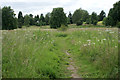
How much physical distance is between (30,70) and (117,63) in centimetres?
287

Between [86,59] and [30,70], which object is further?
[86,59]

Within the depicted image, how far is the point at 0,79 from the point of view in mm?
3158

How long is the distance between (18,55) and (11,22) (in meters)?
29.5

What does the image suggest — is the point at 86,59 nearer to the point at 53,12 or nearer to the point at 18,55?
the point at 18,55

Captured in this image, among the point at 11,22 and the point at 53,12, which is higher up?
the point at 53,12

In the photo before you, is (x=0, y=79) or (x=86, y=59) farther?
(x=86, y=59)

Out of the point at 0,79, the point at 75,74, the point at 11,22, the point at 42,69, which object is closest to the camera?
the point at 0,79

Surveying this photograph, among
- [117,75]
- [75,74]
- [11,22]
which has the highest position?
[11,22]

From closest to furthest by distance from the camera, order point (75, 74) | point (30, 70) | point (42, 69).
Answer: point (30, 70), point (42, 69), point (75, 74)

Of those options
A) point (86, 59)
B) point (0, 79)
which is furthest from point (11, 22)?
point (0, 79)

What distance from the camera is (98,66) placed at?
5.17 m

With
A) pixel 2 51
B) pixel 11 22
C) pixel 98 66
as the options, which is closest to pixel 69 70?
pixel 98 66

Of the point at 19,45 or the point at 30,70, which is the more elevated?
the point at 19,45

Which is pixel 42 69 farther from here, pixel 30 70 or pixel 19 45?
pixel 19 45
